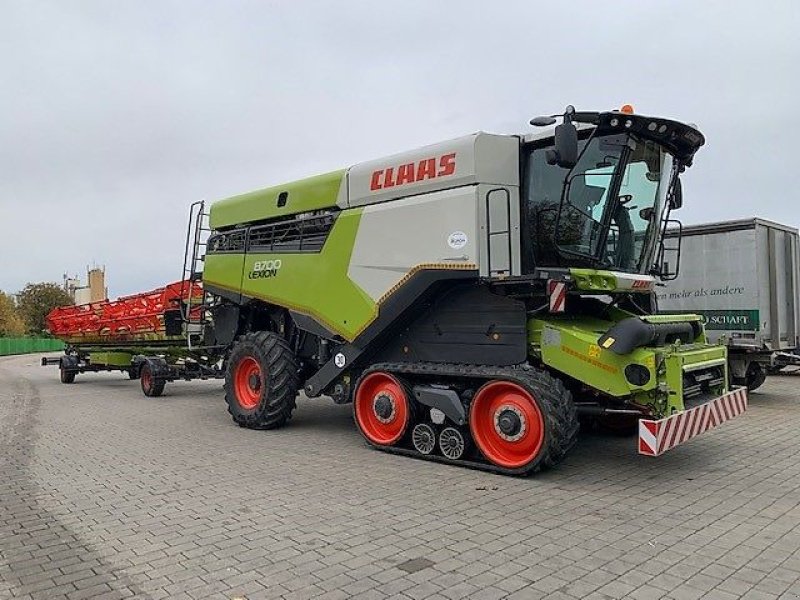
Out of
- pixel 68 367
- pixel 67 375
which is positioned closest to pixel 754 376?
pixel 68 367

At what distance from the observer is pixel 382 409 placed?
7.62 meters

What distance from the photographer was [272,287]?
371 inches

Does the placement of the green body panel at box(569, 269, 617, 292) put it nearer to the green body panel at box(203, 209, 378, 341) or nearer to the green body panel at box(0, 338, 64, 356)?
the green body panel at box(203, 209, 378, 341)

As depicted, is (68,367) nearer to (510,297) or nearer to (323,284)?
(323,284)

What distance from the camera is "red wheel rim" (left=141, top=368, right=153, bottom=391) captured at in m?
14.0

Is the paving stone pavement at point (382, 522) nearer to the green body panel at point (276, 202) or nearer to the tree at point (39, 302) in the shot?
the green body panel at point (276, 202)

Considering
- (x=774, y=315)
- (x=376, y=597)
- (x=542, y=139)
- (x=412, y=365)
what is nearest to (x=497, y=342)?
(x=412, y=365)

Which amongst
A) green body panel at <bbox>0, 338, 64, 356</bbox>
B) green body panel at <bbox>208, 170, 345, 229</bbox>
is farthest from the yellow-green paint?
green body panel at <bbox>0, 338, 64, 356</bbox>

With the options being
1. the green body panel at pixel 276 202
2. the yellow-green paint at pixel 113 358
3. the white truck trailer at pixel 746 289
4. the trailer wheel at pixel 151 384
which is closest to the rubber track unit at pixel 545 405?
the green body panel at pixel 276 202

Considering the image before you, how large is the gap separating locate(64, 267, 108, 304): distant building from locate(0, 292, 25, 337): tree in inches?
203

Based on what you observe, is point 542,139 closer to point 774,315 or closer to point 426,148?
point 426,148

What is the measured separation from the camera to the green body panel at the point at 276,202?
866 centimetres

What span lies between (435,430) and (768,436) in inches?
178

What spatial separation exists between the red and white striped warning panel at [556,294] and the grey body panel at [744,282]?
692cm
